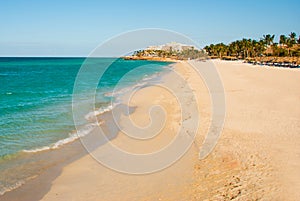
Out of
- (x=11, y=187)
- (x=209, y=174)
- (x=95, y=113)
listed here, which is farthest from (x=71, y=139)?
(x=209, y=174)

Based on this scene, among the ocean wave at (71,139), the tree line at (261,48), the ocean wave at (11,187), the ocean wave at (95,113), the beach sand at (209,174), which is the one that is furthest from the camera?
the tree line at (261,48)

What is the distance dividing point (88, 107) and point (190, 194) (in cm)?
1249

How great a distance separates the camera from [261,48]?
91.4 meters

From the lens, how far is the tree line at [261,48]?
7587 cm

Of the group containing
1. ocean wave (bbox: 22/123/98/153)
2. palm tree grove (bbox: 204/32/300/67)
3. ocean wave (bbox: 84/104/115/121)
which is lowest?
ocean wave (bbox: 22/123/98/153)

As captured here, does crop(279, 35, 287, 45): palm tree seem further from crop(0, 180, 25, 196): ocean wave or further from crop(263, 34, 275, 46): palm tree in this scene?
crop(0, 180, 25, 196): ocean wave

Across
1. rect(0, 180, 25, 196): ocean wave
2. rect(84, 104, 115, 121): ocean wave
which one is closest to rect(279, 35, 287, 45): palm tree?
rect(84, 104, 115, 121): ocean wave

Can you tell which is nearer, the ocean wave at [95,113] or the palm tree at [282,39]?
the ocean wave at [95,113]

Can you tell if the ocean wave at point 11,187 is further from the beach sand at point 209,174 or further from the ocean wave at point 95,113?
the ocean wave at point 95,113

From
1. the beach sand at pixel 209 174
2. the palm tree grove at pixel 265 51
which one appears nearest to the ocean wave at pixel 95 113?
the beach sand at pixel 209 174

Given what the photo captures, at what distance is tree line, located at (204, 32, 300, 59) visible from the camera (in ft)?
249

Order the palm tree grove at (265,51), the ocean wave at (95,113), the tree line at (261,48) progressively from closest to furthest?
1. the ocean wave at (95,113)
2. the palm tree grove at (265,51)
3. the tree line at (261,48)

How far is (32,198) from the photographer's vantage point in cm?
631

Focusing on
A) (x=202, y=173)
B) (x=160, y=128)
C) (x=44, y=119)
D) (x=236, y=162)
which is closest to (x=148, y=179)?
(x=202, y=173)
